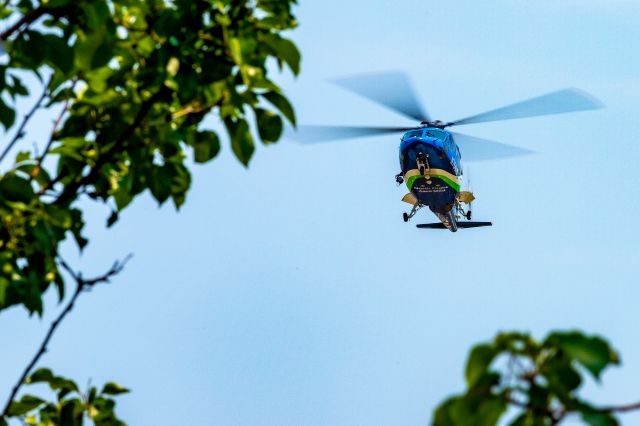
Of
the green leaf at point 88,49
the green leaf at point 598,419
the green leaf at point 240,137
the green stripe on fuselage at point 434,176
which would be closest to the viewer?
the green leaf at point 598,419

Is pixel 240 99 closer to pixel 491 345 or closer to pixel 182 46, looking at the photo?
pixel 182 46

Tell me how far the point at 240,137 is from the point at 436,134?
3602 cm

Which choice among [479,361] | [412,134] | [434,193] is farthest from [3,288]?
[434,193]

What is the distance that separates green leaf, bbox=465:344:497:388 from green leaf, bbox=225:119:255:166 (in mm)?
2759

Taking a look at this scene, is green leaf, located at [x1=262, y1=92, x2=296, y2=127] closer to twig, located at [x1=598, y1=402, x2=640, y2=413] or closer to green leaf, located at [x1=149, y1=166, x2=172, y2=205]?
green leaf, located at [x1=149, y1=166, x2=172, y2=205]

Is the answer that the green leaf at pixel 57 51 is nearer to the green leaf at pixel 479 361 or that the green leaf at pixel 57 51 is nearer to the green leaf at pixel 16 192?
the green leaf at pixel 16 192

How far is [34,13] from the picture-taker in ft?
17.8

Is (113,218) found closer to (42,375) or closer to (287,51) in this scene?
(42,375)

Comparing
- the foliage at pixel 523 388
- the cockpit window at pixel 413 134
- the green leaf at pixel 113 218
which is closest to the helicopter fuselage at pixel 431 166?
the cockpit window at pixel 413 134

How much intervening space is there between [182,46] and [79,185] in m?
0.95

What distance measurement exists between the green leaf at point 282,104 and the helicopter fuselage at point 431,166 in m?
34.5

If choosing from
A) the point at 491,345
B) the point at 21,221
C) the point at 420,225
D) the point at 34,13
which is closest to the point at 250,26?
the point at 34,13

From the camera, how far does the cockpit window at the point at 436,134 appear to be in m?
40.8

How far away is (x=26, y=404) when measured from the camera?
570 cm
